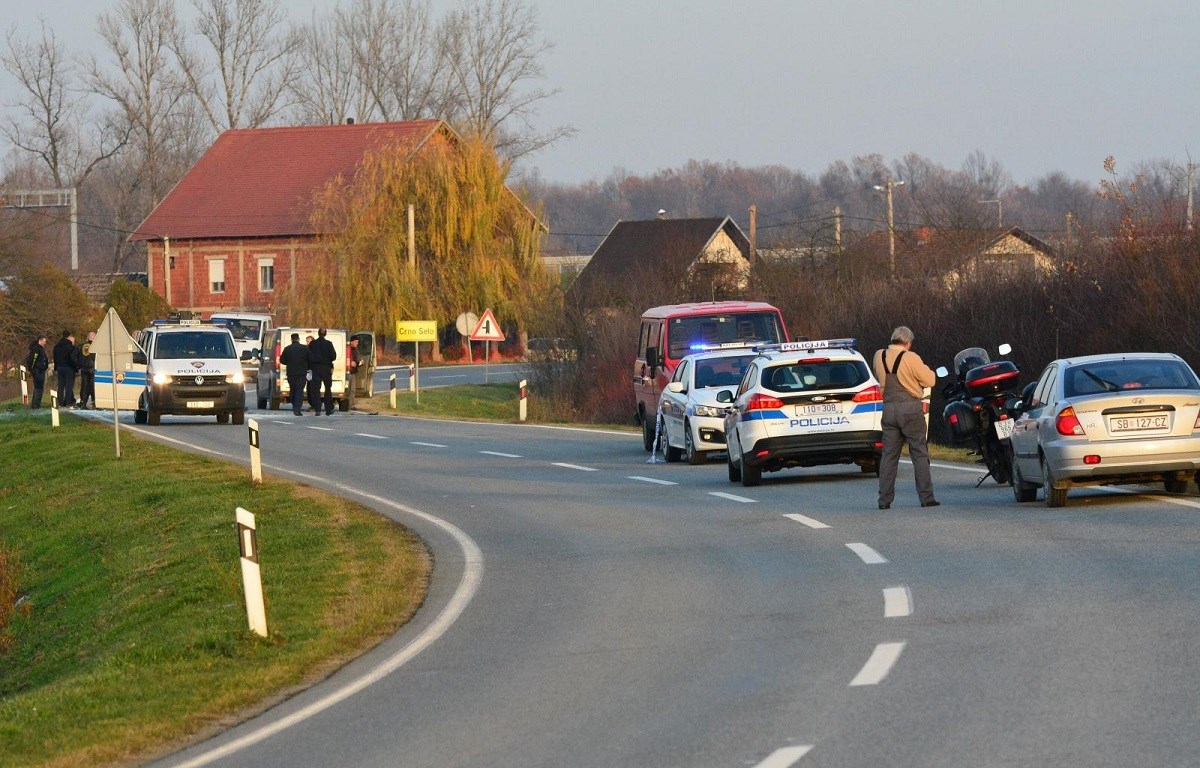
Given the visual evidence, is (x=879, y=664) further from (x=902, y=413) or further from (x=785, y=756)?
(x=902, y=413)

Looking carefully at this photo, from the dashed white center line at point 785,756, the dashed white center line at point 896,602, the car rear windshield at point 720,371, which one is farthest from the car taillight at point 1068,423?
the dashed white center line at point 785,756

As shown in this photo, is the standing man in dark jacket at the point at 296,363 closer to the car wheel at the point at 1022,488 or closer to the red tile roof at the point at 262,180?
the car wheel at the point at 1022,488

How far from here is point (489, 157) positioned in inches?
2968

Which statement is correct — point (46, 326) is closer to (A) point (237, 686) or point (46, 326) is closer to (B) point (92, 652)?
(B) point (92, 652)

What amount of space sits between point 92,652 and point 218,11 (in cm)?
8444

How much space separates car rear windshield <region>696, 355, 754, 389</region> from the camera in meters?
25.6

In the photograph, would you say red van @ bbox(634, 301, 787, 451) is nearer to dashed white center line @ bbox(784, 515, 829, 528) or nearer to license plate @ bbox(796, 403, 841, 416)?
license plate @ bbox(796, 403, 841, 416)

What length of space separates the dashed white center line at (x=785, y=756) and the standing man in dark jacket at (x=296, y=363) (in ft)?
114

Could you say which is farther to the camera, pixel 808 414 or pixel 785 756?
pixel 808 414

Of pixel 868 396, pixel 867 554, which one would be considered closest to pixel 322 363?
pixel 868 396

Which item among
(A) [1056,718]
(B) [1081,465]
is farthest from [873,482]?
(A) [1056,718]

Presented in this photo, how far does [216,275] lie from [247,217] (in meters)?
3.35

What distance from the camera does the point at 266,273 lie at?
8900cm

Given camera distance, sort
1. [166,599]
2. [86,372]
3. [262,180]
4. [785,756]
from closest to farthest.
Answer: [785,756] → [166,599] → [86,372] → [262,180]
